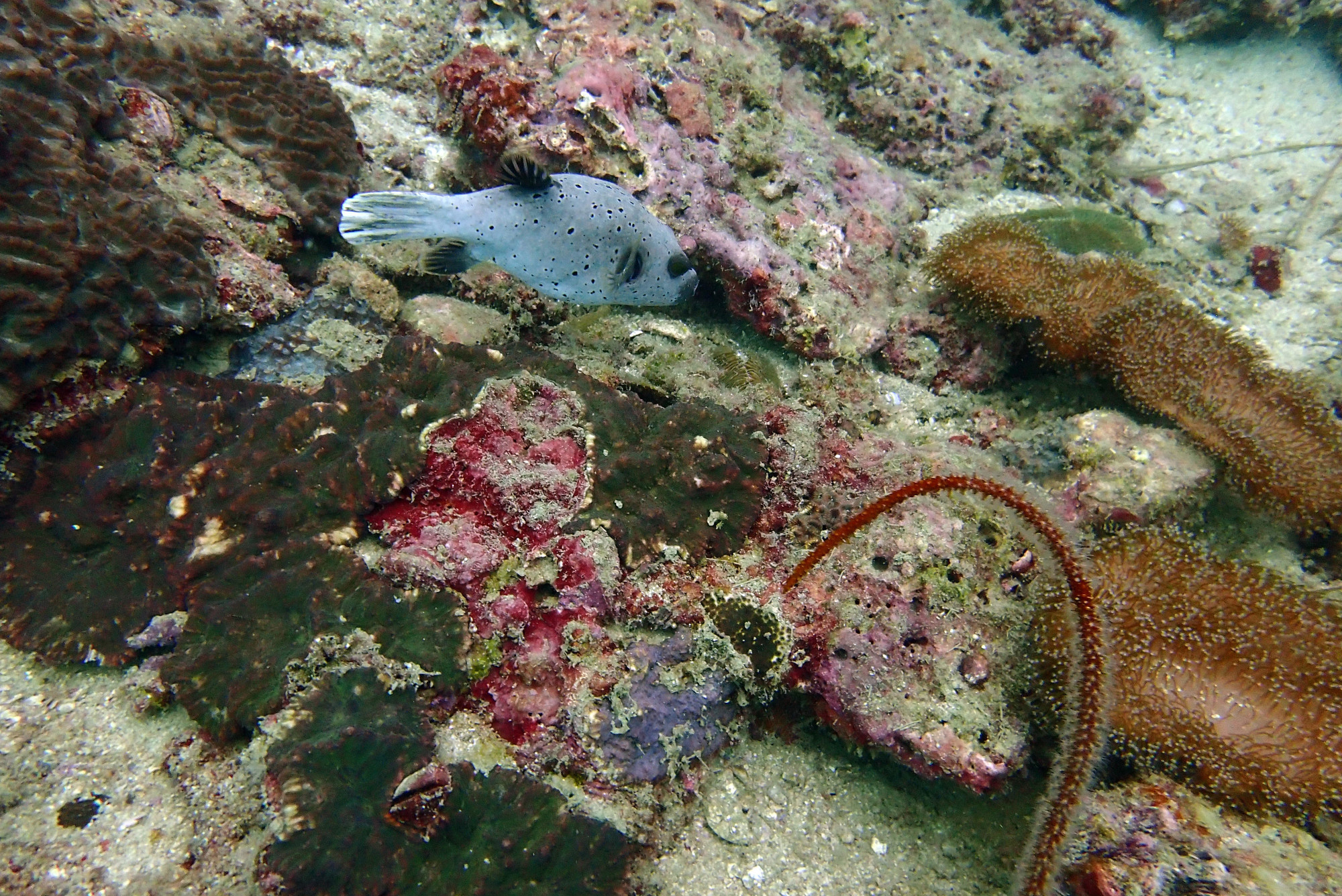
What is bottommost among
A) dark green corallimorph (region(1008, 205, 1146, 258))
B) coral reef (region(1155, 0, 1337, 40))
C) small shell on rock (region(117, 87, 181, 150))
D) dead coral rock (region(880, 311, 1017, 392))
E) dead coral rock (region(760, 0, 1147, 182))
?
dead coral rock (region(880, 311, 1017, 392))

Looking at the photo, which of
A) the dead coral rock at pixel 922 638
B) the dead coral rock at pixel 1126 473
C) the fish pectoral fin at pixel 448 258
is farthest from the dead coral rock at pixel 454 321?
the dead coral rock at pixel 1126 473

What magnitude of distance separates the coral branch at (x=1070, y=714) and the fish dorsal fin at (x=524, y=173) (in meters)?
2.65

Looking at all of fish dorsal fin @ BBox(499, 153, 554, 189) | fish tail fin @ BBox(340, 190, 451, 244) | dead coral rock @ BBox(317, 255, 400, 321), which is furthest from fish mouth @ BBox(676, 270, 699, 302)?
dead coral rock @ BBox(317, 255, 400, 321)

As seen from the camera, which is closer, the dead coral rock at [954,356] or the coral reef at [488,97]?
the coral reef at [488,97]

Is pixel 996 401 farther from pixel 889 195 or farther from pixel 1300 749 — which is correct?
pixel 1300 749

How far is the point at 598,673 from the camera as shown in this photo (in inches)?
104

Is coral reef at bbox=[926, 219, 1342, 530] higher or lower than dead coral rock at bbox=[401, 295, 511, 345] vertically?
higher

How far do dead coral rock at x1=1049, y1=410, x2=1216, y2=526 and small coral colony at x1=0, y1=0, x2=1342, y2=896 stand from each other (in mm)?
54

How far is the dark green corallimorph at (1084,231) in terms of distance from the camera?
547 centimetres

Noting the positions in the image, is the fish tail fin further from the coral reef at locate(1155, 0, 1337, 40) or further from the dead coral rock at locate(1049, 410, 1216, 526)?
the coral reef at locate(1155, 0, 1337, 40)

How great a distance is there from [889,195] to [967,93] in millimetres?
2297

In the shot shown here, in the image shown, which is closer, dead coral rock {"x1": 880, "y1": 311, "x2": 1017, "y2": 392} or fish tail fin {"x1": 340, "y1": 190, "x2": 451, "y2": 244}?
fish tail fin {"x1": 340, "y1": 190, "x2": 451, "y2": 244}

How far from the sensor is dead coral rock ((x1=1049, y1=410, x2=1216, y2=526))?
12.0 ft

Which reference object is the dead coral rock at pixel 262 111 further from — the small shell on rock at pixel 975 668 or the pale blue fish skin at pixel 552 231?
the small shell on rock at pixel 975 668
